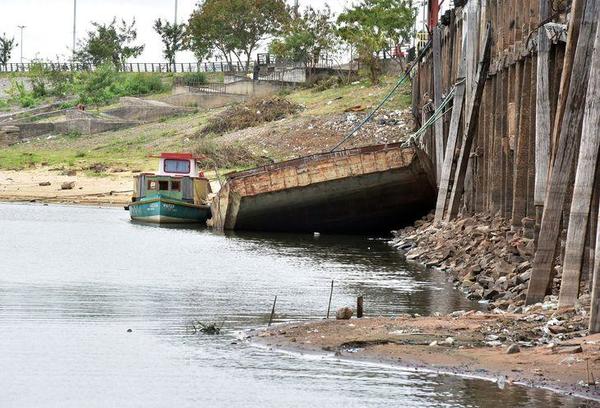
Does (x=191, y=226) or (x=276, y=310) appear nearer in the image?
(x=276, y=310)

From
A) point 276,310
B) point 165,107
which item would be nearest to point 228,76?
point 165,107

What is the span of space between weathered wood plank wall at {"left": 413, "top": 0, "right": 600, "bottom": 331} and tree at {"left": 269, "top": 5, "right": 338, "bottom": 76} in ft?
126

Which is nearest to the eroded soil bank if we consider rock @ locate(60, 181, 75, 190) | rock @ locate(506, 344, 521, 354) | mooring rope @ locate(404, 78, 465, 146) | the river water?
rock @ locate(506, 344, 521, 354)

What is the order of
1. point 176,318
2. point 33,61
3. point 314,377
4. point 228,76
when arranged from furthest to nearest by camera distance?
point 33,61 → point 228,76 → point 176,318 → point 314,377

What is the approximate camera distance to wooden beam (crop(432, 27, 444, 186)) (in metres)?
42.9

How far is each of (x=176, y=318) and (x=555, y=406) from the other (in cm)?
901

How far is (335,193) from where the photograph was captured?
145ft

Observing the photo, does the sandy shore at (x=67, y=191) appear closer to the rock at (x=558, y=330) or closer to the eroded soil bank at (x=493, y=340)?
the eroded soil bank at (x=493, y=340)

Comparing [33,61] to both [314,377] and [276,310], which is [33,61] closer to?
[276,310]

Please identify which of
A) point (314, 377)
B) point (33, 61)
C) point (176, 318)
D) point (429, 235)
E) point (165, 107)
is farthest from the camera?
point (33, 61)

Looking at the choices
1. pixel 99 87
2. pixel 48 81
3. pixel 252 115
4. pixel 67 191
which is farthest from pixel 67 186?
pixel 48 81

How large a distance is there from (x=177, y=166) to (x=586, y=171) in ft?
110

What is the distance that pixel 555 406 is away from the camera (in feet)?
48.4

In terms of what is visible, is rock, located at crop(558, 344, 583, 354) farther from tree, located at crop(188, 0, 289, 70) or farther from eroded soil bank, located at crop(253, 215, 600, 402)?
tree, located at crop(188, 0, 289, 70)
